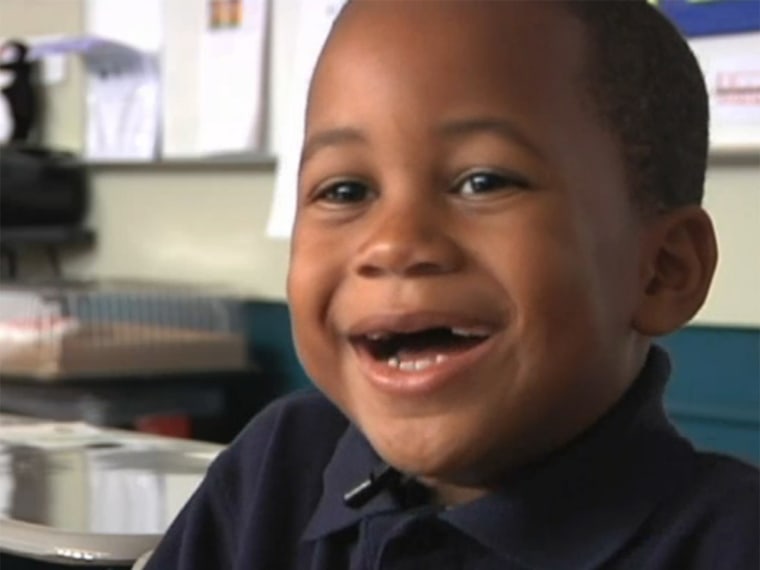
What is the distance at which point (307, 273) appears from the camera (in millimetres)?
708

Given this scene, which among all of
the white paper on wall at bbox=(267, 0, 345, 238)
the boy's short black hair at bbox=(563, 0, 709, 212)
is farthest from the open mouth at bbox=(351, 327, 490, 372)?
the white paper on wall at bbox=(267, 0, 345, 238)

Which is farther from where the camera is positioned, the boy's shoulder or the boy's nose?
the boy's shoulder

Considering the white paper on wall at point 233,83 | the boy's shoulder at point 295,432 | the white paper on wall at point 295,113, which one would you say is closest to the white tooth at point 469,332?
the boy's shoulder at point 295,432

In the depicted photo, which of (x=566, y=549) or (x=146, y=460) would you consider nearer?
(x=566, y=549)

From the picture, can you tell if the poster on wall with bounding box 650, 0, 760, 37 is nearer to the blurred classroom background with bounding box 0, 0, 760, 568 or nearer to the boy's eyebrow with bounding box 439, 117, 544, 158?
the blurred classroom background with bounding box 0, 0, 760, 568

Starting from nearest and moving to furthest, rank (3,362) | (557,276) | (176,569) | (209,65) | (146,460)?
(557,276) → (176,569) → (146,460) → (3,362) → (209,65)

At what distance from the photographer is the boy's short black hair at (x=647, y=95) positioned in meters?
0.69

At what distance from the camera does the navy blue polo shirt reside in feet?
2.22

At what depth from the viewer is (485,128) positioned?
66 centimetres

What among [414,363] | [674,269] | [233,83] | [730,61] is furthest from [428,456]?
[233,83]

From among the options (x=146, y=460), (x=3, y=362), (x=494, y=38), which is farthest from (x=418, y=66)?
(x=3, y=362)

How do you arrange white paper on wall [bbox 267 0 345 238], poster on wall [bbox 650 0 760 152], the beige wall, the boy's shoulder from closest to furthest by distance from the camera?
the boy's shoulder < poster on wall [bbox 650 0 760 152] < white paper on wall [bbox 267 0 345 238] < the beige wall

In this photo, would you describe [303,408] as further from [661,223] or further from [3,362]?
[3,362]

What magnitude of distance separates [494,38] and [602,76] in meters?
0.05
